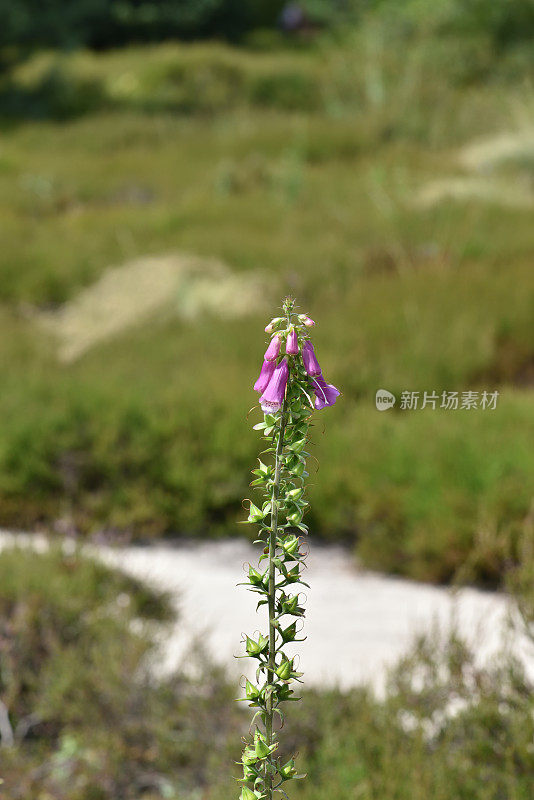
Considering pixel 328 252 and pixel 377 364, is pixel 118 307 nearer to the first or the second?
pixel 328 252

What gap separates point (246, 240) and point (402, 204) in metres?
1.80

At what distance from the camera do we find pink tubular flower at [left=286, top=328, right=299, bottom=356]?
4.05 feet

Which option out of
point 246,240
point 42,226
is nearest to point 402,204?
point 246,240

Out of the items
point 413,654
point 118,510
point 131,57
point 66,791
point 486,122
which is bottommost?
point 66,791

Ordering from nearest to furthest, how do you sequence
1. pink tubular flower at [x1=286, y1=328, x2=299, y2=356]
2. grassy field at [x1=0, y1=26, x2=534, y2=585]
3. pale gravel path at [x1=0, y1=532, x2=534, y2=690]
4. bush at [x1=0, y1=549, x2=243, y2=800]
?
pink tubular flower at [x1=286, y1=328, x2=299, y2=356], bush at [x1=0, y1=549, x2=243, y2=800], pale gravel path at [x1=0, y1=532, x2=534, y2=690], grassy field at [x1=0, y1=26, x2=534, y2=585]

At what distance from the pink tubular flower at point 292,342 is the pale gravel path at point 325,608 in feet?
7.15

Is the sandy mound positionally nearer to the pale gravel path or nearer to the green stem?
the pale gravel path

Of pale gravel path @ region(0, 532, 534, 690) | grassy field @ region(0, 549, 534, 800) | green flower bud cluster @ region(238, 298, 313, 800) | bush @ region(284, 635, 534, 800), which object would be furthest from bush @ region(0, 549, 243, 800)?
green flower bud cluster @ region(238, 298, 313, 800)

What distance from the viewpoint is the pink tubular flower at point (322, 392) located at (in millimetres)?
1262

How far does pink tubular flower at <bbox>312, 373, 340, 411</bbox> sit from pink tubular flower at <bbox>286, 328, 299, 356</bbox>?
57 mm

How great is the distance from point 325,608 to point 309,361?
307 cm

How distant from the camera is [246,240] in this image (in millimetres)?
9414

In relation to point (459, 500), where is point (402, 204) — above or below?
above

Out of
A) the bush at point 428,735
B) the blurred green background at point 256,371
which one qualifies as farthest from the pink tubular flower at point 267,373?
the blurred green background at point 256,371
